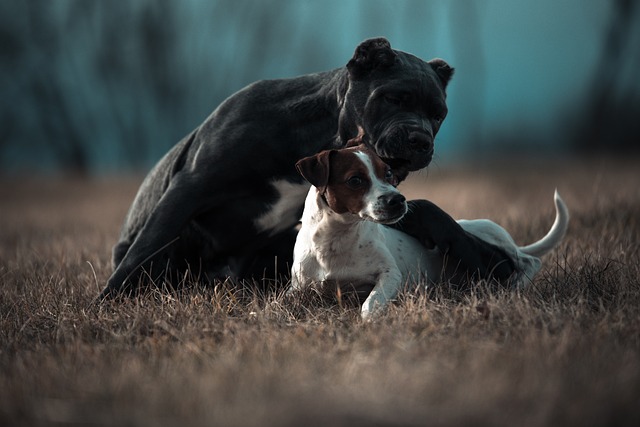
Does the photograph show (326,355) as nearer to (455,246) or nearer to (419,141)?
(419,141)

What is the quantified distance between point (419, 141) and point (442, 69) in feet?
2.74

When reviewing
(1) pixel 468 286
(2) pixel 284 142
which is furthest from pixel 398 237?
(2) pixel 284 142

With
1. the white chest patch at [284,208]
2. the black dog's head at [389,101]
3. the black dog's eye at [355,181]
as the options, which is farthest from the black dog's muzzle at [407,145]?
the white chest patch at [284,208]

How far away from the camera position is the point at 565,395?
7.37 ft

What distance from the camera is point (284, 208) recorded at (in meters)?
4.41

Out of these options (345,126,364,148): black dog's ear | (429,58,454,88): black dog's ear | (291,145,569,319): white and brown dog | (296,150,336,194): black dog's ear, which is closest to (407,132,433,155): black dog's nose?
(291,145,569,319): white and brown dog

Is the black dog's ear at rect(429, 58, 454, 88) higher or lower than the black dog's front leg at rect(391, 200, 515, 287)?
higher

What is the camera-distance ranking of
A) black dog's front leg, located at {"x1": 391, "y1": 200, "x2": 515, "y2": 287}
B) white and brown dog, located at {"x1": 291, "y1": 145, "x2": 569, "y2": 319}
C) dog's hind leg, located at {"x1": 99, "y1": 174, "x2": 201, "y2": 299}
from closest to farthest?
white and brown dog, located at {"x1": 291, "y1": 145, "x2": 569, "y2": 319} → black dog's front leg, located at {"x1": 391, "y1": 200, "x2": 515, "y2": 287} → dog's hind leg, located at {"x1": 99, "y1": 174, "x2": 201, "y2": 299}

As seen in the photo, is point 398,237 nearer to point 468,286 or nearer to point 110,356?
point 468,286

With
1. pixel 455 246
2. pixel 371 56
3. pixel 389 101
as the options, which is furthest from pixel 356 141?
pixel 455 246

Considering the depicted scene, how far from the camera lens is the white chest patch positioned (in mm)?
4309

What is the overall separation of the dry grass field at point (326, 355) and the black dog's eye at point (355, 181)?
602 mm

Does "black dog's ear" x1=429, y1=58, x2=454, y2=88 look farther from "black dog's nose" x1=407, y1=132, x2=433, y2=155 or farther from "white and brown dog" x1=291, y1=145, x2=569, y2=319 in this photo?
"white and brown dog" x1=291, y1=145, x2=569, y2=319

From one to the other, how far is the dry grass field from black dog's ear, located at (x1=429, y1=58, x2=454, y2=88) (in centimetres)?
133
